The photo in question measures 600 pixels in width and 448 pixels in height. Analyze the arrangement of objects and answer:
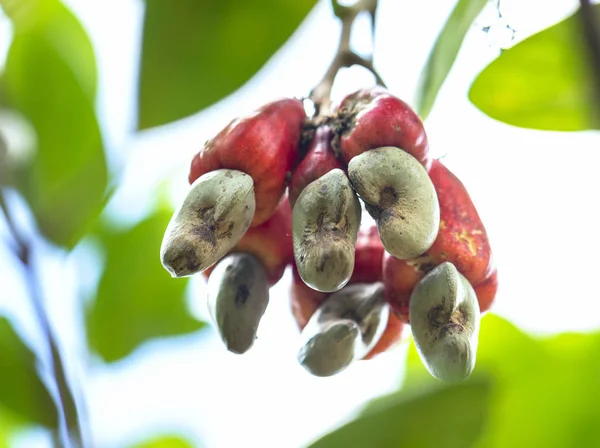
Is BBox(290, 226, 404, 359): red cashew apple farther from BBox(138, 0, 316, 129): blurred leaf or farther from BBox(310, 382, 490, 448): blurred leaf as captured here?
BBox(138, 0, 316, 129): blurred leaf

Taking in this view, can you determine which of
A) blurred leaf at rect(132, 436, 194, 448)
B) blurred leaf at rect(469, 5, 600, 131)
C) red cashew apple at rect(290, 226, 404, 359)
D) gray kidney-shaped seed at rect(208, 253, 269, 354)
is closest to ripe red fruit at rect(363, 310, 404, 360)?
red cashew apple at rect(290, 226, 404, 359)

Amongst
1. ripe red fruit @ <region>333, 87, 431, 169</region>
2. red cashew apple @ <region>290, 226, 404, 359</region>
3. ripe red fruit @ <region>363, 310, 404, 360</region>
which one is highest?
ripe red fruit @ <region>333, 87, 431, 169</region>

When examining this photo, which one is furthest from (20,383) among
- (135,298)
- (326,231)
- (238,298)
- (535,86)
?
(535,86)

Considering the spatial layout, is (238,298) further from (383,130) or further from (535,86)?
(535,86)

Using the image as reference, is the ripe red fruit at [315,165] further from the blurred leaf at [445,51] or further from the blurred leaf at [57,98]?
the blurred leaf at [57,98]

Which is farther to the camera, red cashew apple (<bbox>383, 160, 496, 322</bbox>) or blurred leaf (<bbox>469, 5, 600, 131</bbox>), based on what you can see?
blurred leaf (<bbox>469, 5, 600, 131</bbox>)

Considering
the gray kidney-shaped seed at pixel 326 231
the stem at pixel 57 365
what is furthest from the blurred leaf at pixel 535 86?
the stem at pixel 57 365

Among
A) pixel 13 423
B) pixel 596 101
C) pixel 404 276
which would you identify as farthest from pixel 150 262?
pixel 596 101

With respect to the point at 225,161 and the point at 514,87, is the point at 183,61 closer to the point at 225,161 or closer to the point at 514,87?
the point at 225,161
